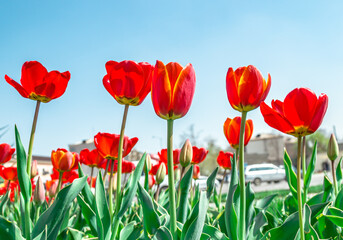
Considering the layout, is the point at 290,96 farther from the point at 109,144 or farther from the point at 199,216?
the point at 109,144

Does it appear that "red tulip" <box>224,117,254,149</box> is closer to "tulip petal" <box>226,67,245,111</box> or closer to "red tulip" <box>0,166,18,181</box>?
"tulip petal" <box>226,67,245,111</box>

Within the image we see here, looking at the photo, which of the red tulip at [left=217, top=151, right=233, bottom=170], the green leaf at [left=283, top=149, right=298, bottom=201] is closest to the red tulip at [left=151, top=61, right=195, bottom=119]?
the green leaf at [left=283, top=149, right=298, bottom=201]

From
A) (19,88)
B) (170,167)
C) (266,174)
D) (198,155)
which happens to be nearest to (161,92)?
(170,167)

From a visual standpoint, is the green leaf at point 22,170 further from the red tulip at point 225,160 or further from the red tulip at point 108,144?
the red tulip at point 225,160

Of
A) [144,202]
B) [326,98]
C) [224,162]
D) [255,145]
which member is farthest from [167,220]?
[255,145]

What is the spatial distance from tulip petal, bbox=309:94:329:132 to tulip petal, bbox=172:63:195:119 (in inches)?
14.8

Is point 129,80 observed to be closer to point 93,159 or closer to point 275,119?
point 275,119

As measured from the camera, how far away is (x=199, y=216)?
2.68ft

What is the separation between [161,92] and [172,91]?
3 centimetres

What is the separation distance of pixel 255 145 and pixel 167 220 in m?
51.4

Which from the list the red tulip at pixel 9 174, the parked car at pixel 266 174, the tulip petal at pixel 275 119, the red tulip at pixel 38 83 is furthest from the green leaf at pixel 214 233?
the parked car at pixel 266 174

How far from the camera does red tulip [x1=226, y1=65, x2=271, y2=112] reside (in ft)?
2.87

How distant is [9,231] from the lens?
0.80 metres

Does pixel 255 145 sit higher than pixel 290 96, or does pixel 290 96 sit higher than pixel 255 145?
pixel 290 96
